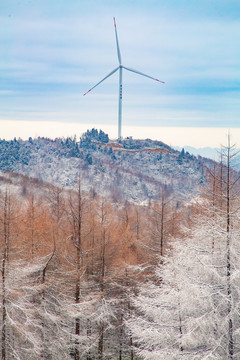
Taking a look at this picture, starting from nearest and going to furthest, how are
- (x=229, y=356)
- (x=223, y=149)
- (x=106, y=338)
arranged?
(x=229, y=356)
(x=223, y=149)
(x=106, y=338)

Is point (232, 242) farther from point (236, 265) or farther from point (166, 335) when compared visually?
point (166, 335)

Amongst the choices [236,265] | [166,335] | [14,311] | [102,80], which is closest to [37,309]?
[14,311]

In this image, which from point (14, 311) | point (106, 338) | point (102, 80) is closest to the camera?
point (14, 311)

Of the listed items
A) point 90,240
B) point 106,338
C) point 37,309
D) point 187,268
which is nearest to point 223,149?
point 187,268

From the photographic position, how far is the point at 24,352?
19562 mm

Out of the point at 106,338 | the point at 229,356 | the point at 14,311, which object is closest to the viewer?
the point at 229,356

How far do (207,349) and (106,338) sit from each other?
1654 centimetres

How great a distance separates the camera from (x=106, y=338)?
2744 centimetres

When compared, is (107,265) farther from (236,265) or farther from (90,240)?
(236,265)

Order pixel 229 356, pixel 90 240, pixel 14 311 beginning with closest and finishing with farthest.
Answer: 1. pixel 229 356
2. pixel 14 311
3. pixel 90 240

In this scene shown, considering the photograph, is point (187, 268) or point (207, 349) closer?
point (207, 349)

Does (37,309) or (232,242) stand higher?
(232,242)

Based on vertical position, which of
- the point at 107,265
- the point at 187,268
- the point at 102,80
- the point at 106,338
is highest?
the point at 102,80

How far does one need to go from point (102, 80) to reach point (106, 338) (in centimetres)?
9836
